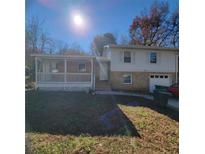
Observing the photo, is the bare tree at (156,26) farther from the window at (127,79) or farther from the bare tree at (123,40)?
the window at (127,79)

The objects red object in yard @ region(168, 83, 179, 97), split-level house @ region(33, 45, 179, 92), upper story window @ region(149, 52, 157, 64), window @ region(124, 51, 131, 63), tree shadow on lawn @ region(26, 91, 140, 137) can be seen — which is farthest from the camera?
window @ region(124, 51, 131, 63)

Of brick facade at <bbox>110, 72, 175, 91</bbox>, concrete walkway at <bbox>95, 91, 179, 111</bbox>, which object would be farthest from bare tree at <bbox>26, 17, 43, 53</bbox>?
concrete walkway at <bbox>95, 91, 179, 111</bbox>

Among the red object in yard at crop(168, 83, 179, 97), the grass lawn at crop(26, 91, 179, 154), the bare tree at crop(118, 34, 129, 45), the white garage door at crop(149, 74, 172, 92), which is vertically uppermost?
the bare tree at crop(118, 34, 129, 45)

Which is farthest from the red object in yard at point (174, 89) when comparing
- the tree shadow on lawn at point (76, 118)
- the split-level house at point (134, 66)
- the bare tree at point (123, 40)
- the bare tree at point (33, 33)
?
the bare tree at point (33, 33)

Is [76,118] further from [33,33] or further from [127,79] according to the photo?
[33,33]

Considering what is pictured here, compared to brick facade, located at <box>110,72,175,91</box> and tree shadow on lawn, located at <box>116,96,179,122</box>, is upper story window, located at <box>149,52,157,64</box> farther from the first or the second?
tree shadow on lawn, located at <box>116,96,179,122</box>

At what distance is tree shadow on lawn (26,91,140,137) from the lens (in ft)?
8.18

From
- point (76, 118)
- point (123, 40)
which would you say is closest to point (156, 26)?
point (123, 40)

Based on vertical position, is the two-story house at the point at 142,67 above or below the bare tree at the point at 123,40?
below

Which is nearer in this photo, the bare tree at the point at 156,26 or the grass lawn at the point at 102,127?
the grass lawn at the point at 102,127

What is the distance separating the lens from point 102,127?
2.63 meters

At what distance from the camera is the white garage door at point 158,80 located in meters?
2.69

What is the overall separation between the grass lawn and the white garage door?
0.77 ft
